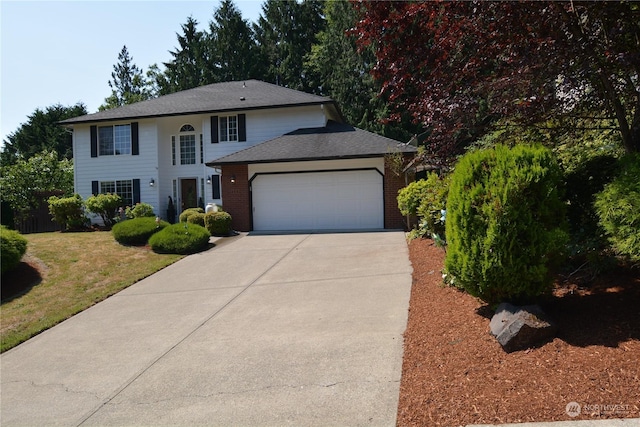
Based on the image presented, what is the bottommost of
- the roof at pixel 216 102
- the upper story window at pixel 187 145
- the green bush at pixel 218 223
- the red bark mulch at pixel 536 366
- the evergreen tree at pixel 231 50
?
the red bark mulch at pixel 536 366

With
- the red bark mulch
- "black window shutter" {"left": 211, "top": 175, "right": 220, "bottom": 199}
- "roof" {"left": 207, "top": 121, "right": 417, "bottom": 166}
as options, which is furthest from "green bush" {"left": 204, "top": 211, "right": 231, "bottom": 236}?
the red bark mulch

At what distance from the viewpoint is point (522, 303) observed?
14.5 feet

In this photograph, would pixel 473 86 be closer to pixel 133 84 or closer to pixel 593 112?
pixel 593 112

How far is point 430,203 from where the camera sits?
911 centimetres

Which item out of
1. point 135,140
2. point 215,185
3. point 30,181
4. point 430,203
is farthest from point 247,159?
point 30,181

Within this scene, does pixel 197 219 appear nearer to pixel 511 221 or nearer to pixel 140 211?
pixel 140 211

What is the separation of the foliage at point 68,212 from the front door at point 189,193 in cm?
489

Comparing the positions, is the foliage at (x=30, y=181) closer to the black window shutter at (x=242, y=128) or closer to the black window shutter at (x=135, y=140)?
the black window shutter at (x=135, y=140)

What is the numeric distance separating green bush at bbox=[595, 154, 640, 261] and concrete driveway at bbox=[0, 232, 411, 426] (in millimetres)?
2271

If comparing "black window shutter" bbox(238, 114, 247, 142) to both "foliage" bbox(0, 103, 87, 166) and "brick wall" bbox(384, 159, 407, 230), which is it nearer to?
"brick wall" bbox(384, 159, 407, 230)

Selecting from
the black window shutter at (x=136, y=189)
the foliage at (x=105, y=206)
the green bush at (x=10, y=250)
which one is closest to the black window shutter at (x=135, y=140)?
the black window shutter at (x=136, y=189)

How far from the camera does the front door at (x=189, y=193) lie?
22.3m

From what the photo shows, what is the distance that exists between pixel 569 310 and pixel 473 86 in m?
2.70

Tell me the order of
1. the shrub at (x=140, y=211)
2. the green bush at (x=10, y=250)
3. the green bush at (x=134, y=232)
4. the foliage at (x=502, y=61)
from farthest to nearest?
the shrub at (x=140, y=211), the green bush at (x=134, y=232), the green bush at (x=10, y=250), the foliage at (x=502, y=61)
